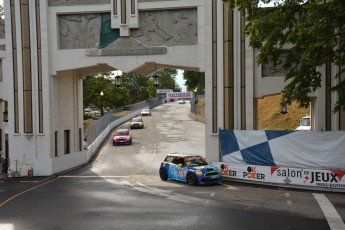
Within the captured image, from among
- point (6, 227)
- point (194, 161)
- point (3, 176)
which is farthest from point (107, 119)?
point (6, 227)

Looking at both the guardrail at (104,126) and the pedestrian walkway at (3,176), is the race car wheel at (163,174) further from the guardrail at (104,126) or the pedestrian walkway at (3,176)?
the guardrail at (104,126)

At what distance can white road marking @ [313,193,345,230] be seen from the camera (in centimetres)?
1371

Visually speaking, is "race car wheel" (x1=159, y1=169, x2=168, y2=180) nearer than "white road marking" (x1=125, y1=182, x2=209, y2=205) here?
No

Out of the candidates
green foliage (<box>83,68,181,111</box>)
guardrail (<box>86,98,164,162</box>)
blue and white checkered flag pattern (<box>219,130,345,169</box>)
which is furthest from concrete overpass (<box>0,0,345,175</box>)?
green foliage (<box>83,68,181,111</box>)

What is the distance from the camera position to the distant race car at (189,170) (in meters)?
22.2

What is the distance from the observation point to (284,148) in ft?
72.8

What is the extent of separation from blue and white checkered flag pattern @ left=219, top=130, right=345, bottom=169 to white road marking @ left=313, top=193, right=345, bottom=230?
86.4 inches

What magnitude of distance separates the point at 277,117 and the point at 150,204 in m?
38.9

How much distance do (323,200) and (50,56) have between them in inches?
701

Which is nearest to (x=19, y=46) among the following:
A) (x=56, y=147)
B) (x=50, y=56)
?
(x=50, y=56)

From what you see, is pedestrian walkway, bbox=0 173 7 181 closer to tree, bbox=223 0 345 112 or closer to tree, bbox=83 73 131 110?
tree, bbox=223 0 345 112

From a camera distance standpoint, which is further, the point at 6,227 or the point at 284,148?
the point at 284,148

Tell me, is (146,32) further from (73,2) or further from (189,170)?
(189,170)

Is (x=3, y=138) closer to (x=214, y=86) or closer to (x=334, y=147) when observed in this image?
(x=214, y=86)
